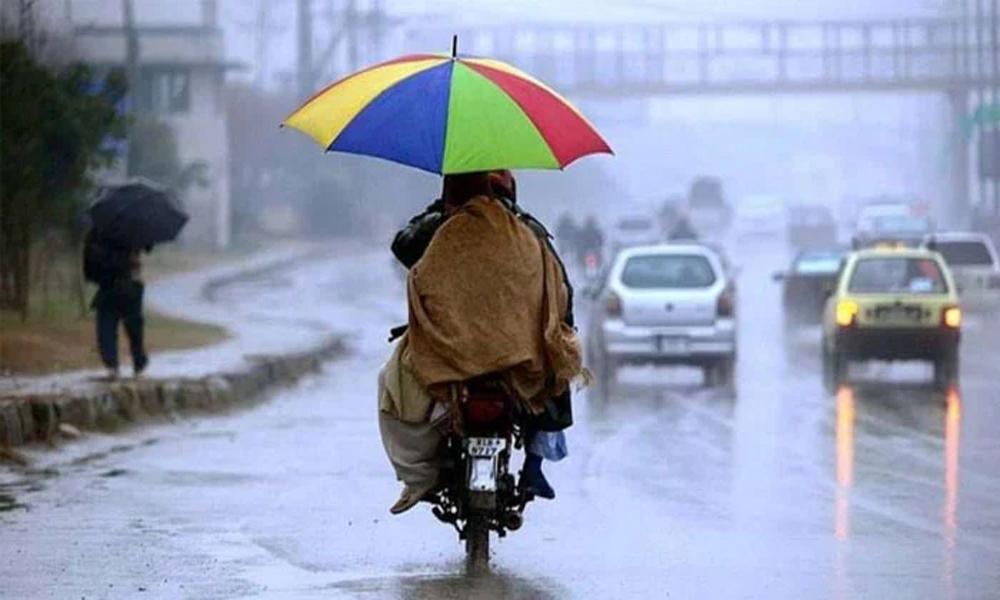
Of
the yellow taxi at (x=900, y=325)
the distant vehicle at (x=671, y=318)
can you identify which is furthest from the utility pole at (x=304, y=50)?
the yellow taxi at (x=900, y=325)

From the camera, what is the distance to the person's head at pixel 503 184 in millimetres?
10711

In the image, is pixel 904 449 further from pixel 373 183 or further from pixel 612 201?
pixel 612 201

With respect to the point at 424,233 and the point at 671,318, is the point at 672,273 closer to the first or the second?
the point at 671,318

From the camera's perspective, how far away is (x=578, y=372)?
10.6 metres

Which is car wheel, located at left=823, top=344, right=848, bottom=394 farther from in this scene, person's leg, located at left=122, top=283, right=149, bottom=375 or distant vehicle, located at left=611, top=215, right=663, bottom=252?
distant vehicle, located at left=611, top=215, right=663, bottom=252

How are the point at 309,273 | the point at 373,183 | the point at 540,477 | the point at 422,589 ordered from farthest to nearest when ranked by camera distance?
the point at 373,183 → the point at 309,273 → the point at 540,477 → the point at 422,589

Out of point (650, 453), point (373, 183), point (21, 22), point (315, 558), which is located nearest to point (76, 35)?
point (21, 22)

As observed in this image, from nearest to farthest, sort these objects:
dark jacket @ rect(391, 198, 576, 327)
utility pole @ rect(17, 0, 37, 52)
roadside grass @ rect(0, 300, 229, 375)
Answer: dark jacket @ rect(391, 198, 576, 327), roadside grass @ rect(0, 300, 229, 375), utility pole @ rect(17, 0, 37, 52)

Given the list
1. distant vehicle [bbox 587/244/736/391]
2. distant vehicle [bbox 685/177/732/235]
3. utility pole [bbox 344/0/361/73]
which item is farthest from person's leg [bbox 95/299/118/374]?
distant vehicle [bbox 685/177/732/235]

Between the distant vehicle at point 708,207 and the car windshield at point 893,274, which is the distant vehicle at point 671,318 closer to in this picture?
the car windshield at point 893,274

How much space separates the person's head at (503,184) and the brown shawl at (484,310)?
0.64 ft

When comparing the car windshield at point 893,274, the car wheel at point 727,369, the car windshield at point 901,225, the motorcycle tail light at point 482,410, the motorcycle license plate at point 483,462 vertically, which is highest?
the motorcycle tail light at point 482,410

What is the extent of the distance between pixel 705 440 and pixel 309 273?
1753 inches

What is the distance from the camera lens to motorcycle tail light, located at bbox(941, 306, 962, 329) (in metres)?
25.3
